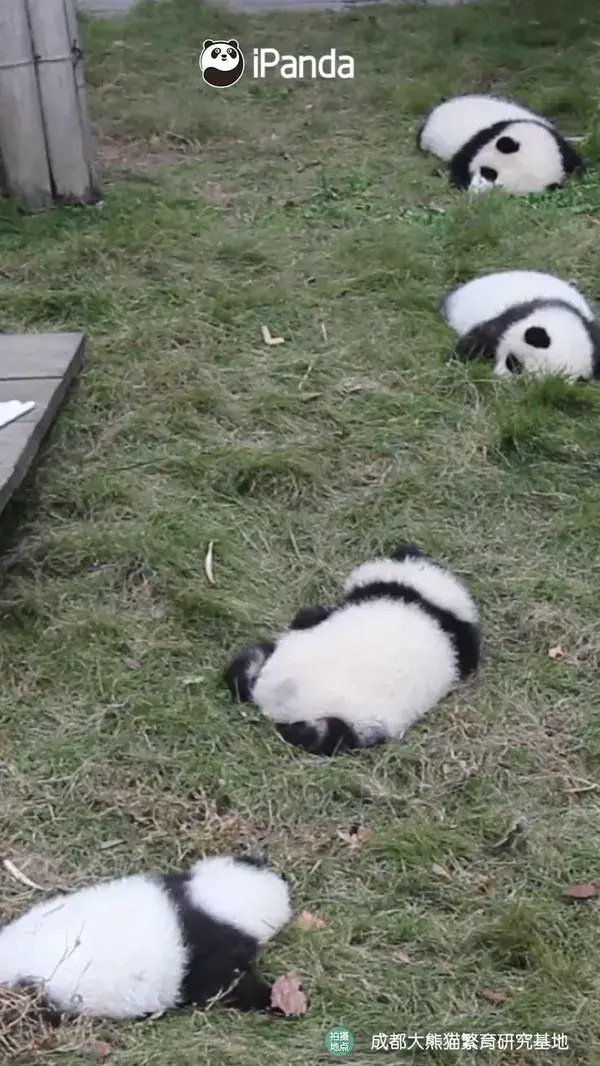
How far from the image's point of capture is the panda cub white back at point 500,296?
4172 millimetres

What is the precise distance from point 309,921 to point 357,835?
9.8 inches

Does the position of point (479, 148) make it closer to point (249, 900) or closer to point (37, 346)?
point (37, 346)

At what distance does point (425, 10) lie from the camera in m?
8.02

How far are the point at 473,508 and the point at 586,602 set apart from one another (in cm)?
51

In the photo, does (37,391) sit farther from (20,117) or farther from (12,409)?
(20,117)

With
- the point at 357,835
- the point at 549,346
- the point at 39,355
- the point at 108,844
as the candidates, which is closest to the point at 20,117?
the point at 39,355

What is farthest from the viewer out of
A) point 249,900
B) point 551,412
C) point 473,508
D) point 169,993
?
point 551,412

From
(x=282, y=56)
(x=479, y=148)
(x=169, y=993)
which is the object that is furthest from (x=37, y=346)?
(x=282, y=56)

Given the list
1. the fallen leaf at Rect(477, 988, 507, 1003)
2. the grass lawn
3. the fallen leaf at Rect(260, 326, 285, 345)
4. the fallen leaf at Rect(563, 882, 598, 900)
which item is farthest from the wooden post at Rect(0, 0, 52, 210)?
the fallen leaf at Rect(477, 988, 507, 1003)

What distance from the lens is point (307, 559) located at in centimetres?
330

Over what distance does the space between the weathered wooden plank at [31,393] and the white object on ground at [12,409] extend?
15mm

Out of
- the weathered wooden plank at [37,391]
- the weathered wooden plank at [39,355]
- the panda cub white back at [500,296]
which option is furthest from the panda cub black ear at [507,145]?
the weathered wooden plank at [37,391]

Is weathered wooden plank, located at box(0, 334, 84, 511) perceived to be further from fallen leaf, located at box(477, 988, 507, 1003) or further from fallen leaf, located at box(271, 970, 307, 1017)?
fallen leaf, located at box(477, 988, 507, 1003)

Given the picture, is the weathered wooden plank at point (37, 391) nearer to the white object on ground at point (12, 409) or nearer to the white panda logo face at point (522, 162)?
the white object on ground at point (12, 409)
